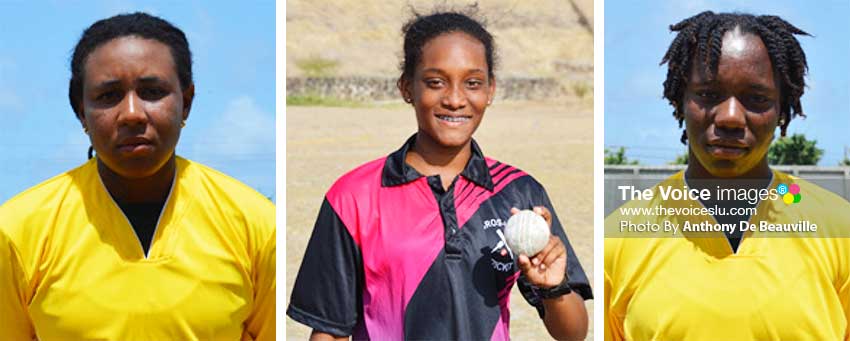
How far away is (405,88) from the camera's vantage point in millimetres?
4312

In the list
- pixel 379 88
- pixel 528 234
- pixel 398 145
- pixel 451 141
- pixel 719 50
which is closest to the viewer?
pixel 528 234

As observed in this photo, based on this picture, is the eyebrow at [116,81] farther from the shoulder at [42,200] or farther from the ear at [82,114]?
the shoulder at [42,200]

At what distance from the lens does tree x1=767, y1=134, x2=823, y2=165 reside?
454 cm

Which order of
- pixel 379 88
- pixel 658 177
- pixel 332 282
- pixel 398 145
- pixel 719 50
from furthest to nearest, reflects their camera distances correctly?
pixel 379 88
pixel 398 145
pixel 658 177
pixel 719 50
pixel 332 282

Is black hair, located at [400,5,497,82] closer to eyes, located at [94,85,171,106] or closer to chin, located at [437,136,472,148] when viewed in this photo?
chin, located at [437,136,472,148]

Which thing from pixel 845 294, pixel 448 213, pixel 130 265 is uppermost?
pixel 448 213

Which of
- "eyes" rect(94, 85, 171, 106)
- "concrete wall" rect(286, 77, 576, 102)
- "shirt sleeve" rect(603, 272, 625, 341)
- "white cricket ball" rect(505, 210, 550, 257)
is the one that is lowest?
"shirt sleeve" rect(603, 272, 625, 341)

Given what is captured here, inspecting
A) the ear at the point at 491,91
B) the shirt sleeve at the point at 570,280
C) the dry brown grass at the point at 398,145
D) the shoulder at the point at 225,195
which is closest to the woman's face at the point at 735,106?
the dry brown grass at the point at 398,145

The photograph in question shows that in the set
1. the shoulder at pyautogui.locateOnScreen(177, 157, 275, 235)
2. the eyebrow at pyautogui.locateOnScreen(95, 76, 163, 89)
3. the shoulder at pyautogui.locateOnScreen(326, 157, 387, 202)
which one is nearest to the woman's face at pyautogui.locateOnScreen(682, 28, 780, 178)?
the shoulder at pyautogui.locateOnScreen(326, 157, 387, 202)

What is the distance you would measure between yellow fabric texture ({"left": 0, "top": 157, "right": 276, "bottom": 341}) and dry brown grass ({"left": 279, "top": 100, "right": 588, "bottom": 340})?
0.23 meters

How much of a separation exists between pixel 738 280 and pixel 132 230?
8.00ft

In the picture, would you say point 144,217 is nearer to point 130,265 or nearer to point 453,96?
point 130,265

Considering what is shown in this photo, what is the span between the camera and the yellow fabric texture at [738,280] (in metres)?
4.43

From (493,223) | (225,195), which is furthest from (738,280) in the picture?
(225,195)
